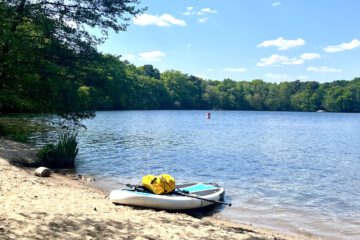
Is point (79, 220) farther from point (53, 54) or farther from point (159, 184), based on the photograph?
point (53, 54)

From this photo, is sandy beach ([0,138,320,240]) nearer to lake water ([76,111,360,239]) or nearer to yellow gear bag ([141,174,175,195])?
yellow gear bag ([141,174,175,195])

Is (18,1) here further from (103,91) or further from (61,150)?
(61,150)

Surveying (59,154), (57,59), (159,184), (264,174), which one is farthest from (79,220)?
(264,174)

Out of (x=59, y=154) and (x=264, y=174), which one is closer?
(x=59, y=154)

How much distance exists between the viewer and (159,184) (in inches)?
469

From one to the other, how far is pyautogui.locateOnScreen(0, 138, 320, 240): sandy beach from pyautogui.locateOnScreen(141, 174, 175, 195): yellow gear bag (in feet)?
3.08

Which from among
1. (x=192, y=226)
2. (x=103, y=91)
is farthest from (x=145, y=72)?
(x=192, y=226)

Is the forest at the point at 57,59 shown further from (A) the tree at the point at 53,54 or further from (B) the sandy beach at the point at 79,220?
(B) the sandy beach at the point at 79,220

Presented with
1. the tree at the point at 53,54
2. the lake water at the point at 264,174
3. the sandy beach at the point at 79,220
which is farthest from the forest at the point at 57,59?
the sandy beach at the point at 79,220

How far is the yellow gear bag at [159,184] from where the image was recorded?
38.8 ft

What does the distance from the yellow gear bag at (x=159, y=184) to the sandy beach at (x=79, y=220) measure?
94 centimetres

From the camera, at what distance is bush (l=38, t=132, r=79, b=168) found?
17.6m

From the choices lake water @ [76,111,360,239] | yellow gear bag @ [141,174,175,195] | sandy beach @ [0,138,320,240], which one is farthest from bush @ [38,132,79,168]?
yellow gear bag @ [141,174,175,195]

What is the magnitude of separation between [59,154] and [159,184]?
797 centimetres
